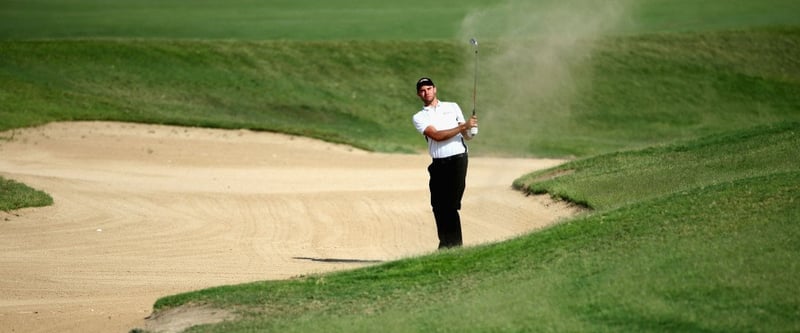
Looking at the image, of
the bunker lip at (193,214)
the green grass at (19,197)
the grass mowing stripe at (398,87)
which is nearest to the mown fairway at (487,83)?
the grass mowing stripe at (398,87)

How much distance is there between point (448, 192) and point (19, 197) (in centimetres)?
742

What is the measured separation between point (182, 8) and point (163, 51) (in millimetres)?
6116

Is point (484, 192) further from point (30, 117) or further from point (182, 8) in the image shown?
point (182, 8)

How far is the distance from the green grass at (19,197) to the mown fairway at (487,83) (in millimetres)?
6661

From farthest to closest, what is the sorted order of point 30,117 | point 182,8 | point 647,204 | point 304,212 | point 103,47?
1. point 182,8
2. point 103,47
3. point 30,117
4. point 304,212
5. point 647,204

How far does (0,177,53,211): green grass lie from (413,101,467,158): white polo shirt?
6965mm

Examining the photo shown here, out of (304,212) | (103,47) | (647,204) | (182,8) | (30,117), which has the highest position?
(182,8)

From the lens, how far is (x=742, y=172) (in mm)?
15031

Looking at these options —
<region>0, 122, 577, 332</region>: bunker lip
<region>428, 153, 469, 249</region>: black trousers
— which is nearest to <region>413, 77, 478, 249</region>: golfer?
<region>428, 153, 469, 249</region>: black trousers

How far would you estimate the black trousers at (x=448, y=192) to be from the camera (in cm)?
1295

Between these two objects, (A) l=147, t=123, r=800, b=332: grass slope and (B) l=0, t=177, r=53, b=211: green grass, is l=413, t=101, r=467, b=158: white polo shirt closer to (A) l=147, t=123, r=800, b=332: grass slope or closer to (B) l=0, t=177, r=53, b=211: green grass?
(A) l=147, t=123, r=800, b=332: grass slope

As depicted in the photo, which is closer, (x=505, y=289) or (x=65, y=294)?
(x=505, y=289)

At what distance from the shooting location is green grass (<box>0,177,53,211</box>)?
17.4 meters

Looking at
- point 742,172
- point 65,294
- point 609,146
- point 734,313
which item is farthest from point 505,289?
point 609,146
